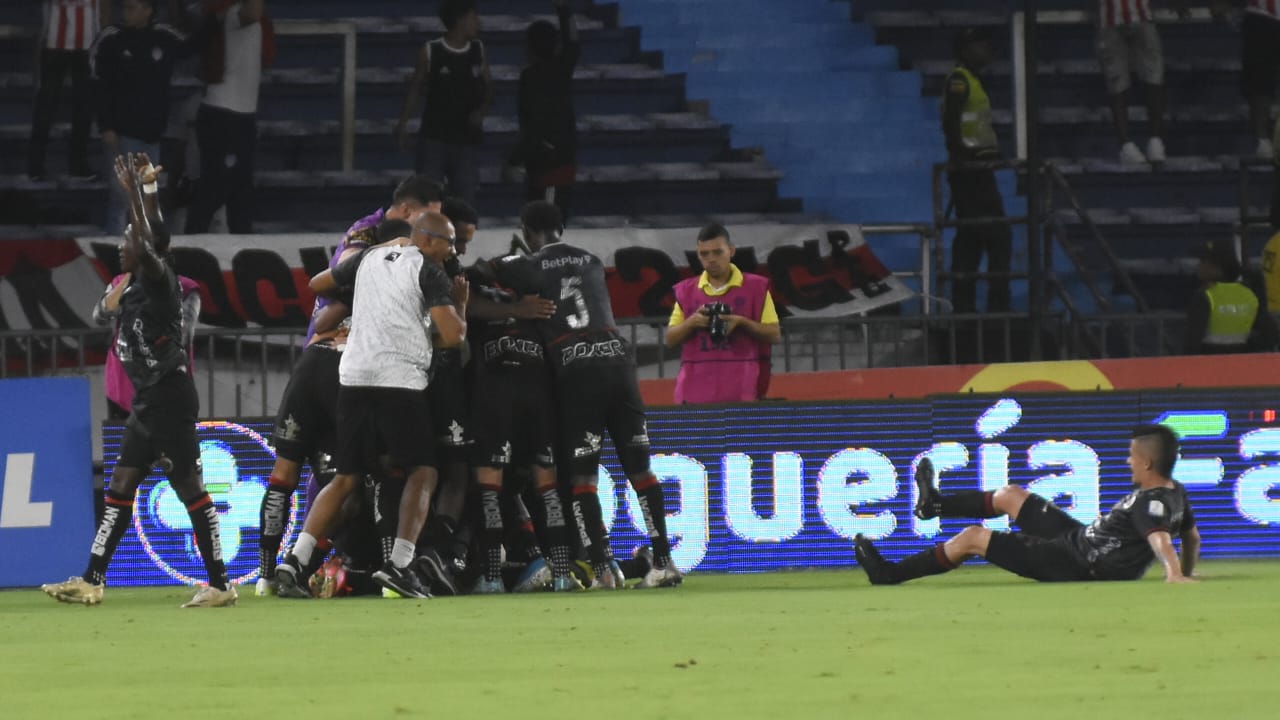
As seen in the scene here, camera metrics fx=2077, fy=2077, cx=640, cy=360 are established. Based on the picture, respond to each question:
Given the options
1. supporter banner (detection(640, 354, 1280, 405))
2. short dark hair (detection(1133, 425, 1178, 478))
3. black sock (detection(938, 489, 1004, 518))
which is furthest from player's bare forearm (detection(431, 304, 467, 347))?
supporter banner (detection(640, 354, 1280, 405))

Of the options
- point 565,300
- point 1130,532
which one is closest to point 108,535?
point 565,300

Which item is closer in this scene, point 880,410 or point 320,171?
point 880,410

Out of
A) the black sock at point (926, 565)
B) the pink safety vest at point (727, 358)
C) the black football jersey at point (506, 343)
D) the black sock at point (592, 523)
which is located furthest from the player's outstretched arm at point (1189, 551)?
the black football jersey at point (506, 343)

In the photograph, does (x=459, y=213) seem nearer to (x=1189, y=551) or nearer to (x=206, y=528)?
(x=206, y=528)

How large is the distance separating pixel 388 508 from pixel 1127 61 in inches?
485

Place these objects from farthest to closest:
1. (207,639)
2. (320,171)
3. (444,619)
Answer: (320,171)
(444,619)
(207,639)

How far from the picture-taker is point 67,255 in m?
16.3

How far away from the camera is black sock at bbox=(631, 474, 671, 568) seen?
11297mm

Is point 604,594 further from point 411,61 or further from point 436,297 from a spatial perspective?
point 411,61

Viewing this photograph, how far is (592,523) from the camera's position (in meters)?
11.2

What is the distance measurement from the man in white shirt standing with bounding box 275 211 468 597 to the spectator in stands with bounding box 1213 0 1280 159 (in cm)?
1161

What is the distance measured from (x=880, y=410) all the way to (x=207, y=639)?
624 cm

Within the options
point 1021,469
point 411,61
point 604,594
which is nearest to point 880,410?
point 1021,469

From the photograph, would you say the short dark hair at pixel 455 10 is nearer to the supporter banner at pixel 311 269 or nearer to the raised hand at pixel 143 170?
the supporter banner at pixel 311 269
